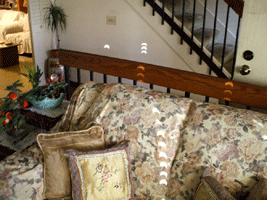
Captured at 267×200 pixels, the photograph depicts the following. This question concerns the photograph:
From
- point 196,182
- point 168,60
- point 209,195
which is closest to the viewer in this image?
point 209,195

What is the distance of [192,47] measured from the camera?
3.16 m

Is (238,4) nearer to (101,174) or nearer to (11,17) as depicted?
(101,174)

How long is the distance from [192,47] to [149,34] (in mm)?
713

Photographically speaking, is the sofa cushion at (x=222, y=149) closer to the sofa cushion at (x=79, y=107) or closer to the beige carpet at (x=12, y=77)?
the sofa cushion at (x=79, y=107)

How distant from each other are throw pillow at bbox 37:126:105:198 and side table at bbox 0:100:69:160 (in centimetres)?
34

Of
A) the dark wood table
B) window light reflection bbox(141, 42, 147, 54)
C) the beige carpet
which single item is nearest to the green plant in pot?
window light reflection bbox(141, 42, 147, 54)

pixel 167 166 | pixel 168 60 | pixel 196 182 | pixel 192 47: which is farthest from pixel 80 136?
pixel 168 60

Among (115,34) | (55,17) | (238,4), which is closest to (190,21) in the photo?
(115,34)

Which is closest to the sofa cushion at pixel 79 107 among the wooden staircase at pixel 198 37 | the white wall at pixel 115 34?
the wooden staircase at pixel 198 37

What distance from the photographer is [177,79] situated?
1917mm

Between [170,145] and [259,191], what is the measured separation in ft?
1.75

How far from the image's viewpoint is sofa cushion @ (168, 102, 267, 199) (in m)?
1.45

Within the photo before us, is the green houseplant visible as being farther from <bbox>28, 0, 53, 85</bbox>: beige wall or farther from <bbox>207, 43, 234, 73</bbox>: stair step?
<bbox>28, 0, 53, 85</bbox>: beige wall

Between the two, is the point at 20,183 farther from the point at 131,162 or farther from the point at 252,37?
the point at 252,37
